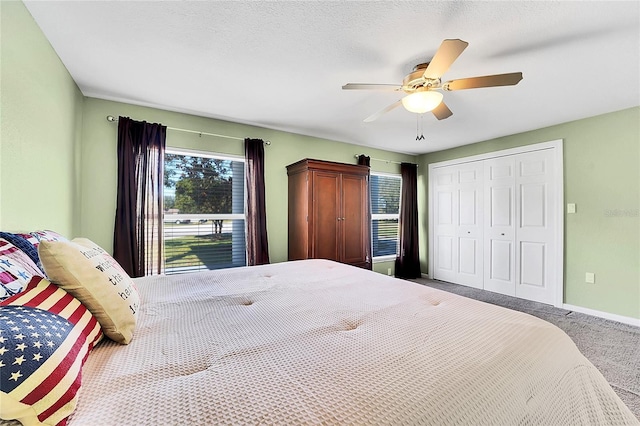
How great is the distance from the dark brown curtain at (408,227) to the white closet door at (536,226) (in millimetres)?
1591

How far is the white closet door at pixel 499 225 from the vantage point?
3.96 metres

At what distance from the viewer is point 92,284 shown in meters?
0.91

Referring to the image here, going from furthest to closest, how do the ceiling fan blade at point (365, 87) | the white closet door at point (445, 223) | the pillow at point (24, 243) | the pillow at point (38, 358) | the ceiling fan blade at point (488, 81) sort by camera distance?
the white closet door at point (445, 223) → the ceiling fan blade at point (365, 87) → the ceiling fan blade at point (488, 81) → the pillow at point (24, 243) → the pillow at point (38, 358)

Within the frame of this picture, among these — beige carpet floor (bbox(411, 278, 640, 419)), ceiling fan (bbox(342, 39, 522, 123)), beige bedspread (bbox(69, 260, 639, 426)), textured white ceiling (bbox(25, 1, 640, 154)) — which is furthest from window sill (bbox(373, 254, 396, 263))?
beige bedspread (bbox(69, 260, 639, 426))

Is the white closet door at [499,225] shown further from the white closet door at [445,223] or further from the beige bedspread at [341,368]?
the beige bedspread at [341,368]

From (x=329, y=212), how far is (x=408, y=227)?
2145mm

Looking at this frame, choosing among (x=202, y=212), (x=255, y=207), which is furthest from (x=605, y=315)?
(x=202, y=212)

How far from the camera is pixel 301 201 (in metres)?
3.49

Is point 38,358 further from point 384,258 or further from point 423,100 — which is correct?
point 384,258

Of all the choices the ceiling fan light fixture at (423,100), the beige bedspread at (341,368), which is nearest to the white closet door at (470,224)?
the ceiling fan light fixture at (423,100)

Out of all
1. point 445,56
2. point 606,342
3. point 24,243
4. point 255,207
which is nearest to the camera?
point 24,243

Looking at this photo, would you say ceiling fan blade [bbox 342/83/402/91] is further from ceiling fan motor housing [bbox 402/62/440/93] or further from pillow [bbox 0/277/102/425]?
pillow [bbox 0/277/102/425]

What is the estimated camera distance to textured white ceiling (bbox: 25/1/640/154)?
157 cm

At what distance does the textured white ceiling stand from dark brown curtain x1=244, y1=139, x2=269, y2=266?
1.81ft
